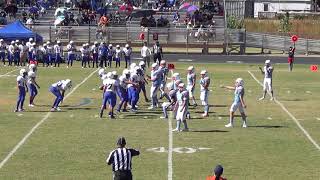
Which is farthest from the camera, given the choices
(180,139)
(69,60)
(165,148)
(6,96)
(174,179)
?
(69,60)

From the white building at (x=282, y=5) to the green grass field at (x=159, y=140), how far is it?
5277cm

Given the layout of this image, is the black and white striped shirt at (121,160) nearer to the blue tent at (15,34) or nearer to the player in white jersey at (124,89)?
the player in white jersey at (124,89)

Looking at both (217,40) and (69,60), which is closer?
(69,60)

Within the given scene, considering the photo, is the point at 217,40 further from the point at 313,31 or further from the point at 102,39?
the point at 313,31

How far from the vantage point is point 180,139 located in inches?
893

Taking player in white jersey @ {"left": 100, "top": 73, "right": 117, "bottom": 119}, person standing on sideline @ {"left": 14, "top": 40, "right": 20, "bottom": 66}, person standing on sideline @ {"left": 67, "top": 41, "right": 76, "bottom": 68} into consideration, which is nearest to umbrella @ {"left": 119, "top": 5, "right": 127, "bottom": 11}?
person standing on sideline @ {"left": 67, "top": 41, "right": 76, "bottom": 68}

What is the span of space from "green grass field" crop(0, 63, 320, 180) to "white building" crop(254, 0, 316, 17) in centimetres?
5277

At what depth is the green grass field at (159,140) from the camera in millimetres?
18406

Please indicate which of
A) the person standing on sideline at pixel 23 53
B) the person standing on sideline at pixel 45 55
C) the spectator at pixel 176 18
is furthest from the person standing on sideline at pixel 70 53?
the spectator at pixel 176 18

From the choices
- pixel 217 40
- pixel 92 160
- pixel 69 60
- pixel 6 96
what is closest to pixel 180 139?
pixel 92 160

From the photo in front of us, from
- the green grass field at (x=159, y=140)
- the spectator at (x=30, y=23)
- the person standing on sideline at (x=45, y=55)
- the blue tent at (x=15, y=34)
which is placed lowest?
the green grass field at (x=159, y=140)

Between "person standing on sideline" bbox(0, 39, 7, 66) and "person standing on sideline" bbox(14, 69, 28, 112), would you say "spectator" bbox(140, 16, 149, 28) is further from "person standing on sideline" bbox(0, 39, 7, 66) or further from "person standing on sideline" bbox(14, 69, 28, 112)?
"person standing on sideline" bbox(14, 69, 28, 112)

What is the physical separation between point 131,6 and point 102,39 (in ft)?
28.1

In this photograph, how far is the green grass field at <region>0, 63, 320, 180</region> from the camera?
60.4ft
